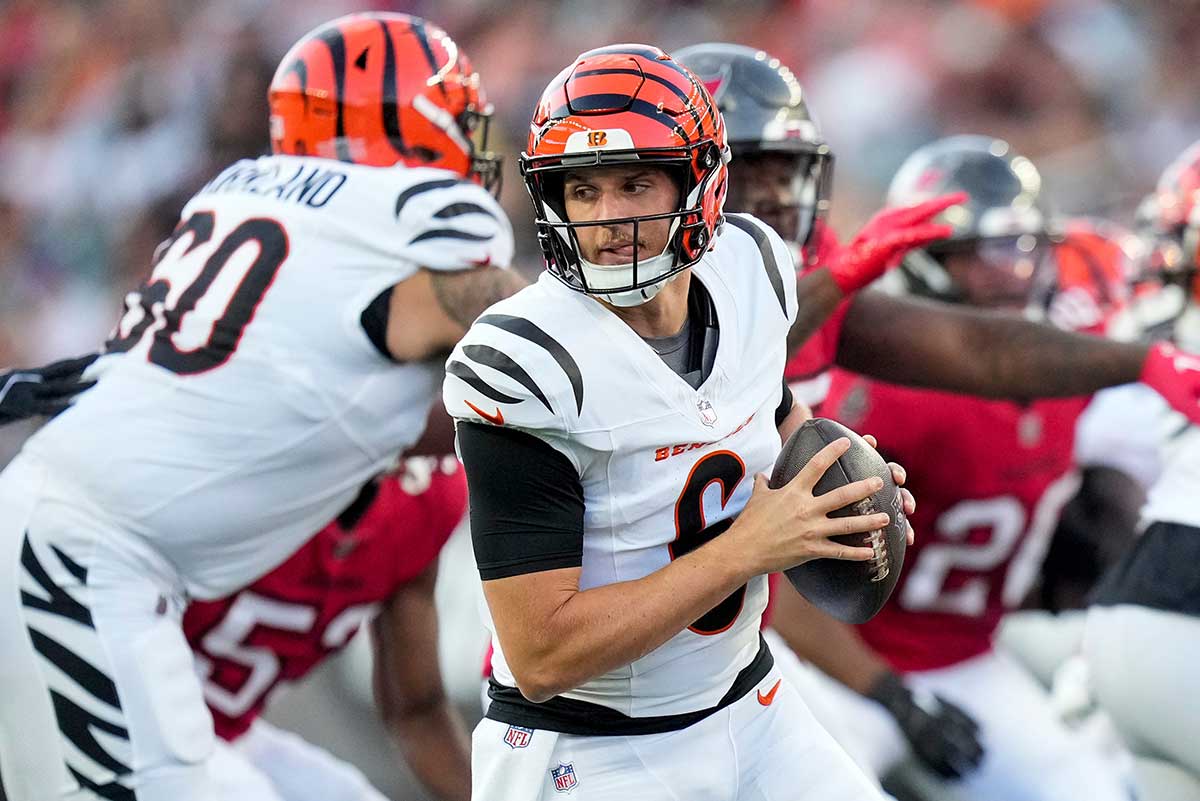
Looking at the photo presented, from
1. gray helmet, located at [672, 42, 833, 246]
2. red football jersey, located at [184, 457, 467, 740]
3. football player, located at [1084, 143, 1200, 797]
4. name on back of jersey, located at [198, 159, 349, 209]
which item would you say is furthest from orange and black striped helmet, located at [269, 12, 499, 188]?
football player, located at [1084, 143, 1200, 797]

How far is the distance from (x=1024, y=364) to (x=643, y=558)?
1492mm

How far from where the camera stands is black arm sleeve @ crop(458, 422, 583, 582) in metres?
2.35

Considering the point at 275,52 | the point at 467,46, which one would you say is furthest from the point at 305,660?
the point at 467,46

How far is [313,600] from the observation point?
4.16 metres

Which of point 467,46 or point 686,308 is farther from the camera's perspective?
point 467,46

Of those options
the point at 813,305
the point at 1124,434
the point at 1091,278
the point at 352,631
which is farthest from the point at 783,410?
the point at 1091,278

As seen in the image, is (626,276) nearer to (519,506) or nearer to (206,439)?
(519,506)

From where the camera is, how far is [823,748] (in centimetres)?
270

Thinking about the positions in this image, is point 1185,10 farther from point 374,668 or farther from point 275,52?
point 374,668

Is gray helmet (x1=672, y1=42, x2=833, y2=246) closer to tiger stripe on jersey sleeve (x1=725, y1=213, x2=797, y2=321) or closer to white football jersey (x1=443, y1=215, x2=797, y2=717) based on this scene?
tiger stripe on jersey sleeve (x1=725, y1=213, x2=797, y2=321)

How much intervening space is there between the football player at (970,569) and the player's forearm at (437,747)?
969mm

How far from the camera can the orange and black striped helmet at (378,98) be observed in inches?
144

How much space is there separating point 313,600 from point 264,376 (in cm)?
103

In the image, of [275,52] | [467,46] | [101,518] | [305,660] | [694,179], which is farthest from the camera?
[467,46]
